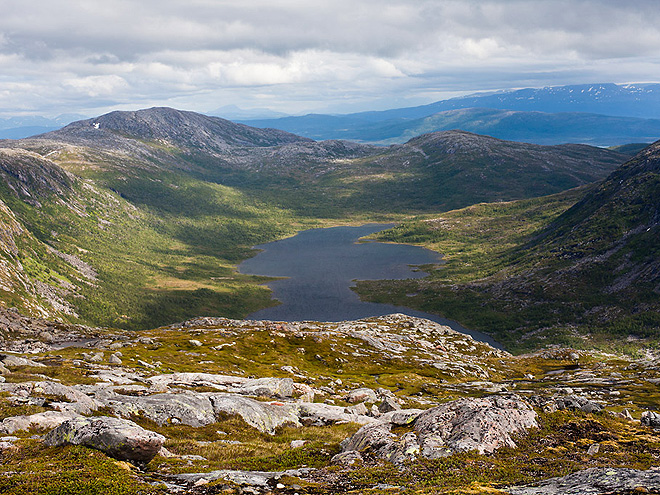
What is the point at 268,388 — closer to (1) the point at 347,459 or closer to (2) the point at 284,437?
(2) the point at 284,437

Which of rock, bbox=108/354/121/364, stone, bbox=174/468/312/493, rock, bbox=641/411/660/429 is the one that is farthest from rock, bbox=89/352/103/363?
rock, bbox=641/411/660/429

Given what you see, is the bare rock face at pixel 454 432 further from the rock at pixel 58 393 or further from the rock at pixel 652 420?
the rock at pixel 58 393

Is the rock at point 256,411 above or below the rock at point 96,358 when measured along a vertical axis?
above

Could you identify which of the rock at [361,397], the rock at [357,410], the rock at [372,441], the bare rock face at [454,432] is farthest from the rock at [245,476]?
the rock at [361,397]

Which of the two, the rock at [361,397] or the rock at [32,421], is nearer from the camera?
the rock at [32,421]

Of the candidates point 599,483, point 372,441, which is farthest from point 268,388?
point 599,483
